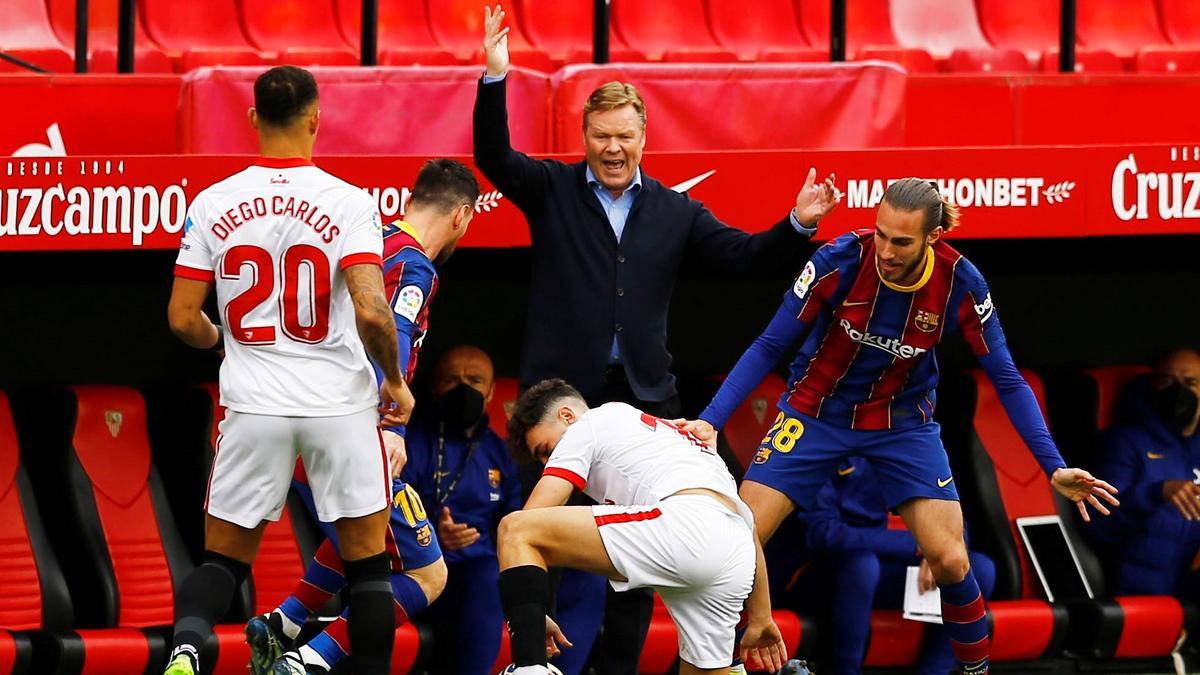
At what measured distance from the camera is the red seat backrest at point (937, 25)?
9391mm

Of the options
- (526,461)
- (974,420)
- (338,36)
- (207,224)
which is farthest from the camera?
(338,36)

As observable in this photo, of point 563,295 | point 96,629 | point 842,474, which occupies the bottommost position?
point 96,629

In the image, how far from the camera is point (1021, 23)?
966 centimetres

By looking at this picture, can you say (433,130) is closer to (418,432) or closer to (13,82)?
(418,432)

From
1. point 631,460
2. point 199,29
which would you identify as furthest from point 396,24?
point 631,460

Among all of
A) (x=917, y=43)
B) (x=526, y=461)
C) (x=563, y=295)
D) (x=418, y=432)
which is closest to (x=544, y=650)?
(x=526, y=461)

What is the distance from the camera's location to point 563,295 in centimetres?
566

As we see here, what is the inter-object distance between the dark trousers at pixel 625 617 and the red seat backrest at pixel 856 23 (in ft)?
12.9

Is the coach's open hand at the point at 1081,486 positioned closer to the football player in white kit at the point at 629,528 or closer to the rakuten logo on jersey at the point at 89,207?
the football player in white kit at the point at 629,528

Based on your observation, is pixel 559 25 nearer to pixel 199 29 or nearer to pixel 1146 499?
pixel 199 29

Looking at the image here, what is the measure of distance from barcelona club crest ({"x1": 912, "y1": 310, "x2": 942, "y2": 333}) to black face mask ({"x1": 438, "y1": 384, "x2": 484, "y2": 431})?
157 centimetres

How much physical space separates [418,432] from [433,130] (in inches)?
39.7

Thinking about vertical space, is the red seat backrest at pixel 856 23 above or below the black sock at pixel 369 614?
above

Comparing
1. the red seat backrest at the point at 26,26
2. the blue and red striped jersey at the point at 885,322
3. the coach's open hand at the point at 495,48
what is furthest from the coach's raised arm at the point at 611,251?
the red seat backrest at the point at 26,26
